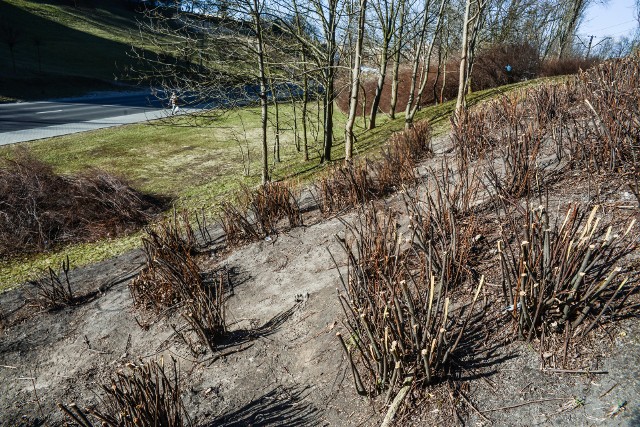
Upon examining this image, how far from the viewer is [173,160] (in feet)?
42.4

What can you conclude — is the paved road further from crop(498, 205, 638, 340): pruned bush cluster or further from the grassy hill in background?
crop(498, 205, 638, 340): pruned bush cluster

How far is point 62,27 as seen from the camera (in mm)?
42344

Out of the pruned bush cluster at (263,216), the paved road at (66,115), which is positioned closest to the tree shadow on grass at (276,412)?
the pruned bush cluster at (263,216)

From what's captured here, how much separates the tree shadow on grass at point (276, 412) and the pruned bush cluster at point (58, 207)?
6.03 m

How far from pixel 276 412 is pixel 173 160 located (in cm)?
1136

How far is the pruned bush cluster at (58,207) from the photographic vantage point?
24.1 feet

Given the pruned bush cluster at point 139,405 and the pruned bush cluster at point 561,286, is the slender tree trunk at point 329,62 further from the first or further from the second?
the pruned bush cluster at point 139,405

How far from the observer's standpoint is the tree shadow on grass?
2.78 meters

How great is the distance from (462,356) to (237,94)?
893 cm

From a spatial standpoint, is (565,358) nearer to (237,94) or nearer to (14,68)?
(237,94)

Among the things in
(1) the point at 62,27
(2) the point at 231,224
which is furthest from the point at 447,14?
(1) the point at 62,27

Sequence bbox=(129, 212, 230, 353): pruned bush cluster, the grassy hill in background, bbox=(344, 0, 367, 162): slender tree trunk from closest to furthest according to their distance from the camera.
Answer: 1. bbox=(129, 212, 230, 353): pruned bush cluster
2. bbox=(344, 0, 367, 162): slender tree trunk
3. the grassy hill in background

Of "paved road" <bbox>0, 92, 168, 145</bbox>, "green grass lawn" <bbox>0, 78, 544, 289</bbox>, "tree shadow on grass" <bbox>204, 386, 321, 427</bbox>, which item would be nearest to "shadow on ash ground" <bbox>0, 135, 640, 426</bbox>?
"tree shadow on grass" <bbox>204, 386, 321, 427</bbox>

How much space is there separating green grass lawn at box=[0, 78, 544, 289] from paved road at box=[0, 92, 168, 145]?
1269 mm
